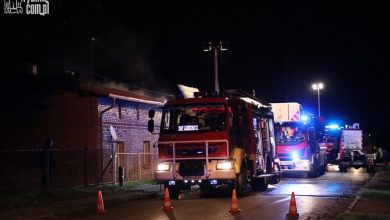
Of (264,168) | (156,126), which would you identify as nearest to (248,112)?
(264,168)

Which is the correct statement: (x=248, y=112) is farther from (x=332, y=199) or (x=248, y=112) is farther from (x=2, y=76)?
(x=2, y=76)

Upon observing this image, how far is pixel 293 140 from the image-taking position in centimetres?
2886

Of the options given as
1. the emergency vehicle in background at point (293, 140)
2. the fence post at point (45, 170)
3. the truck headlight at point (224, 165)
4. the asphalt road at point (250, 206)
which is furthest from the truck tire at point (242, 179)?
the emergency vehicle in background at point (293, 140)

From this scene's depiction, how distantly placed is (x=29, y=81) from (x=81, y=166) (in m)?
4.04

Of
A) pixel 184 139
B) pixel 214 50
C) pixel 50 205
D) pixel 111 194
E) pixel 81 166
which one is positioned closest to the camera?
pixel 50 205

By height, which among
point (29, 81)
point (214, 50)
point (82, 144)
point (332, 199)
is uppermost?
point (214, 50)

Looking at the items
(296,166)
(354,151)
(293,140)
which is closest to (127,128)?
(293,140)

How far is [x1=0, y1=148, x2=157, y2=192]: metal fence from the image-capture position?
20.3 m

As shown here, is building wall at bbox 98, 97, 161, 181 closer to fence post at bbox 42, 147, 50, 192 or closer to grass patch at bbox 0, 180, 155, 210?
grass patch at bbox 0, 180, 155, 210

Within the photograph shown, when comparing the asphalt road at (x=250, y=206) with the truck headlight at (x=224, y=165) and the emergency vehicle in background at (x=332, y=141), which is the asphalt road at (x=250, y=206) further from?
the emergency vehicle in background at (x=332, y=141)

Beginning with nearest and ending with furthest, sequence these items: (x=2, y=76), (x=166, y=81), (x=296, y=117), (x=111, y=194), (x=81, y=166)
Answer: (x=111, y=194), (x=2, y=76), (x=81, y=166), (x=296, y=117), (x=166, y=81)

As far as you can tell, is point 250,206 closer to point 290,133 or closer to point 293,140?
point 293,140

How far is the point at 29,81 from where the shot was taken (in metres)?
22.2

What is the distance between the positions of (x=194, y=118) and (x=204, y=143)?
1039mm
